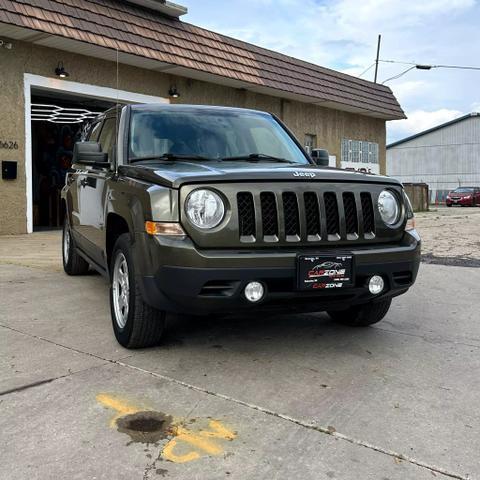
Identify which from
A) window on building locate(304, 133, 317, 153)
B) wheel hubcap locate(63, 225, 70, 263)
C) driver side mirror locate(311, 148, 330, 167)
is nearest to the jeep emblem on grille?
driver side mirror locate(311, 148, 330, 167)

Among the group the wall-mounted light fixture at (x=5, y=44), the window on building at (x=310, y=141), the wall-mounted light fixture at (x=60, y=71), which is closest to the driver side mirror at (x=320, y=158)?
the wall-mounted light fixture at (x=5, y=44)

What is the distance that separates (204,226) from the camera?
327cm

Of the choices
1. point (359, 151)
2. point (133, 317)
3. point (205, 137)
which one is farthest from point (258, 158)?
point (359, 151)

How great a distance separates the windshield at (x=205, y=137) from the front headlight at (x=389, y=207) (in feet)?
3.35

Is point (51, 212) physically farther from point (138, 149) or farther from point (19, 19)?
point (138, 149)

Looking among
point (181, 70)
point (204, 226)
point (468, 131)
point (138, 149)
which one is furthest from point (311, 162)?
point (468, 131)

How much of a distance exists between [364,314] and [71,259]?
148 inches

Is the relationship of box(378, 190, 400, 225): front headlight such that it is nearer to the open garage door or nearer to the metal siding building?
the open garage door

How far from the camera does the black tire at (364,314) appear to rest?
4344 mm

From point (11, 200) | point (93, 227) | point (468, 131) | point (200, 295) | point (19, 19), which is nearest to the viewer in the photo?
point (200, 295)

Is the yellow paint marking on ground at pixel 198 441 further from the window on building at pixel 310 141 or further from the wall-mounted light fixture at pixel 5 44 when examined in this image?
the window on building at pixel 310 141

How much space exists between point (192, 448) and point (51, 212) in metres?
14.1

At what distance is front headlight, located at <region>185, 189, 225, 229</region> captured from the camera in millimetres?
3275

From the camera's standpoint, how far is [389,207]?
3.86m
